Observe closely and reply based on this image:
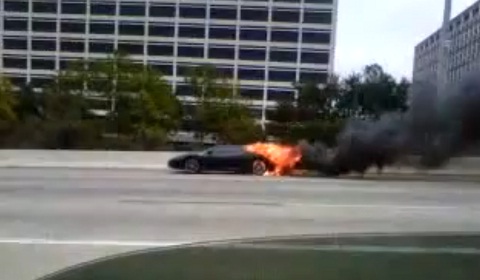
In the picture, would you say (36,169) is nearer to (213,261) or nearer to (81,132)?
Answer: (81,132)

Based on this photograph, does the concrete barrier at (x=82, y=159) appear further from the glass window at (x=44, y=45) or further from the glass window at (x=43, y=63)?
the glass window at (x=43, y=63)

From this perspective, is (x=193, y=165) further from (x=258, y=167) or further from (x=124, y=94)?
(x=124, y=94)

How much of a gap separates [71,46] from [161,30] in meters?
9.56

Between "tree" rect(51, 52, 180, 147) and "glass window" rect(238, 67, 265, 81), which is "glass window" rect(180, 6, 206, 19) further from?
"tree" rect(51, 52, 180, 147)

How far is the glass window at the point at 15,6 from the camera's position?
242ft

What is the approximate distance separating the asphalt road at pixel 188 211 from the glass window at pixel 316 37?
152 ft

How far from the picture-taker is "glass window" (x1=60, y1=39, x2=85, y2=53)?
74.9m

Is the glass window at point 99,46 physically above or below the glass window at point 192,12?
below

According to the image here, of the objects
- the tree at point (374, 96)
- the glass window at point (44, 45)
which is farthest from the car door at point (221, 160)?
the glass window at point (44, 45)

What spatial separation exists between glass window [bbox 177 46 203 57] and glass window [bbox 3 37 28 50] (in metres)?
16.4

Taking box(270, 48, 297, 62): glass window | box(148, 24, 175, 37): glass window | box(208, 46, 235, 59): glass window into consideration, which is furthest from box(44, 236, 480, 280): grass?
box(148, 24, 175, 37): glass window

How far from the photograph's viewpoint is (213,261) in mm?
2650

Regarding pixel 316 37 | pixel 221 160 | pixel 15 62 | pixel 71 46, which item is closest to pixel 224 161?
pixel 221 160

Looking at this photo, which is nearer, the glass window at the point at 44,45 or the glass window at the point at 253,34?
the glass window at the point at 253,34
